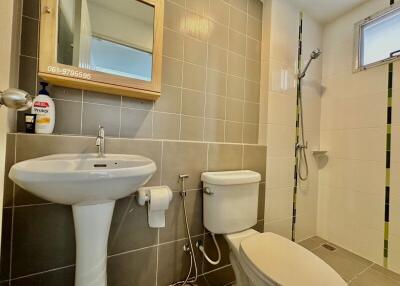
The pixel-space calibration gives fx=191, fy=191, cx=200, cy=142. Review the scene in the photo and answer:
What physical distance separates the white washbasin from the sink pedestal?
7cm

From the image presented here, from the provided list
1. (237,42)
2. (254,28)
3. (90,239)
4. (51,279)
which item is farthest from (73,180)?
(254,28)

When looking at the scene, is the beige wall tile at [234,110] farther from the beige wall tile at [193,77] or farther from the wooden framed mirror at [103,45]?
the wooden framed mirror at [103,45]

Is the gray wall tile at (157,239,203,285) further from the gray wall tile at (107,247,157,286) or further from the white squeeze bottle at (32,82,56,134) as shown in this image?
the white squeeze bottle at (32,82,56,134)

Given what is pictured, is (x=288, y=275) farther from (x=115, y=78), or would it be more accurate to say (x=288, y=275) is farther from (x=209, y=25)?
(x=209, y=25)

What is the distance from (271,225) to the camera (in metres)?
1.58

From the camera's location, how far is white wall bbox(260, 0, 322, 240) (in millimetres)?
1573

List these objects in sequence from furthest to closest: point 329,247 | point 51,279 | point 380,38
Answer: point 329,247 → point 380,38 → point 51,279

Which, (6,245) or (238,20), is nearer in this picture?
(6,245)

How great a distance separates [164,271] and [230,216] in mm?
518

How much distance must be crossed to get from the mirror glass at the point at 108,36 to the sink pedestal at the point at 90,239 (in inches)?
26.8

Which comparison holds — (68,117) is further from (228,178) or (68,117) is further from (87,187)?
(228,178)

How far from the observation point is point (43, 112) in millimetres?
870

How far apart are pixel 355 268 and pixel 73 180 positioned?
2004 mm

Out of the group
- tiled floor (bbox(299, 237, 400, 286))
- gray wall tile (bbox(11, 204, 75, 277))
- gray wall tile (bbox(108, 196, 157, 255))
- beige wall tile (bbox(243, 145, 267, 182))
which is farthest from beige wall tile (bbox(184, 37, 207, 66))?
tiled floor (bbox(299, 237, 400, 286))
